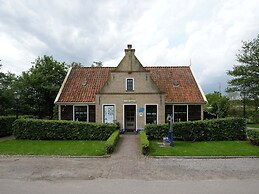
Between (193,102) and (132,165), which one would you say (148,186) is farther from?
(193,102)

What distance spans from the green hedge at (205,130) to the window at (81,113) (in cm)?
785

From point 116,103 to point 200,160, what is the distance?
39.2ft

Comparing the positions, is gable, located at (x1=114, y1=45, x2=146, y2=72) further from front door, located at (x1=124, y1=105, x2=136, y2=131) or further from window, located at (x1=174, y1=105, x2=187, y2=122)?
window, located at (x1=174, y1=105, x2=187, y2=122)

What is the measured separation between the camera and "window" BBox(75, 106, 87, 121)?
2305 centimetres

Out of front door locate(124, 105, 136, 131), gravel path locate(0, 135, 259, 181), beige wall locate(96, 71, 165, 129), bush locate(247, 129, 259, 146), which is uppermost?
beige wall locate(96, 71, 165, 129)

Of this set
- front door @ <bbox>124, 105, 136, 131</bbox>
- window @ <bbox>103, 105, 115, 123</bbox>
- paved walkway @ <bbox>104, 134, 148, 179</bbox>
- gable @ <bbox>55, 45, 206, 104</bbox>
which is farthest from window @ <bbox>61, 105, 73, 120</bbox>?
paved walkway @ <bbox>104, 134, 148, 179</bbox>

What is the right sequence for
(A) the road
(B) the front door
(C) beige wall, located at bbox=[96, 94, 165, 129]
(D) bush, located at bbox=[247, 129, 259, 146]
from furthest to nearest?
(B) the front door, (C) beige wall, located at bbox=[96, 94, 165, 129], (D) bush, located at bbox=[247, 129, 259, 146], (A) the road

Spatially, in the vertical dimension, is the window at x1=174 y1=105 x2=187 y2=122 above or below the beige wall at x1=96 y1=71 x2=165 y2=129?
below

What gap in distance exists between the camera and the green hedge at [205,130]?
17.6 m

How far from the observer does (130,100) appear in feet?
72.6

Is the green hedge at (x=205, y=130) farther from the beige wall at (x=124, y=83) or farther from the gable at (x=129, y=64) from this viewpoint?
the gable at (x=129, y=64)

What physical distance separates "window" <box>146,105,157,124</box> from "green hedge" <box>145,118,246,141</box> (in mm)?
4430

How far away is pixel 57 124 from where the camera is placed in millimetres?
18078

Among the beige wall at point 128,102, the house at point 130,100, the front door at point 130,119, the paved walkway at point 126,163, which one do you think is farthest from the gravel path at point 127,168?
the front door at point 130,119
